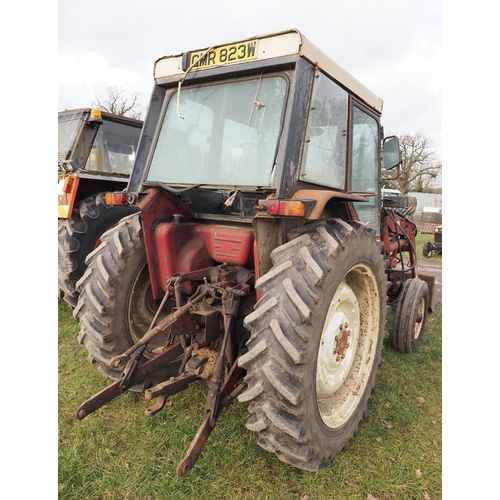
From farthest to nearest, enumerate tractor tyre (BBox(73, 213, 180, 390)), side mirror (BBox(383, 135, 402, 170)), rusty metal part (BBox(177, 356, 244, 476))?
side mirror (BBox(383, 135, 402, 170)) < tractor tyre (BBox(73, 213, 180, 390)) < rusty metal part (BBox(177, 356, 244, 476))

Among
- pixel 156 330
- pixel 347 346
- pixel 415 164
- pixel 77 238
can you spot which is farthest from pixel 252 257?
pixel 415 164

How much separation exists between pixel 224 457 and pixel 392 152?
2.96 meters

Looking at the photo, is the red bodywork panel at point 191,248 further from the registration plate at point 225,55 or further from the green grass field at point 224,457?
the registration plate at point 225,55

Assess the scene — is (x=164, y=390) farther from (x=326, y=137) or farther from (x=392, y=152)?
(x=392, y=152)

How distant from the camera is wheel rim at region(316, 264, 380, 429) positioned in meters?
2.42

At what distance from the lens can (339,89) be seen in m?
2.68

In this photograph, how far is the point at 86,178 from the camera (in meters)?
4.52

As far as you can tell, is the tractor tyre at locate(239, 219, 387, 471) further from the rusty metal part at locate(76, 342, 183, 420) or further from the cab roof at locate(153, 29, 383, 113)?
the cab roof at locate(153, 29, 383, 113)

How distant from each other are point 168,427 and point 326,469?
1076 millimetres

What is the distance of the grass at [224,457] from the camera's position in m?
2.15

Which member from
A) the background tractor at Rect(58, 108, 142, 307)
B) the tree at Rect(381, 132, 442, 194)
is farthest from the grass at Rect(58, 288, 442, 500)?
the tree at Rect(381, 132, 442, 194)

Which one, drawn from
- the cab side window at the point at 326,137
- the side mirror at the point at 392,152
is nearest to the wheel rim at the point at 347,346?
the cab side window at the point at 326,137

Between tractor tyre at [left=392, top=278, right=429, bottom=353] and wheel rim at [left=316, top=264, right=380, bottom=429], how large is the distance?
117 centimetres

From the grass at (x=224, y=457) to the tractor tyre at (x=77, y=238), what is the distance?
57.7 inches
